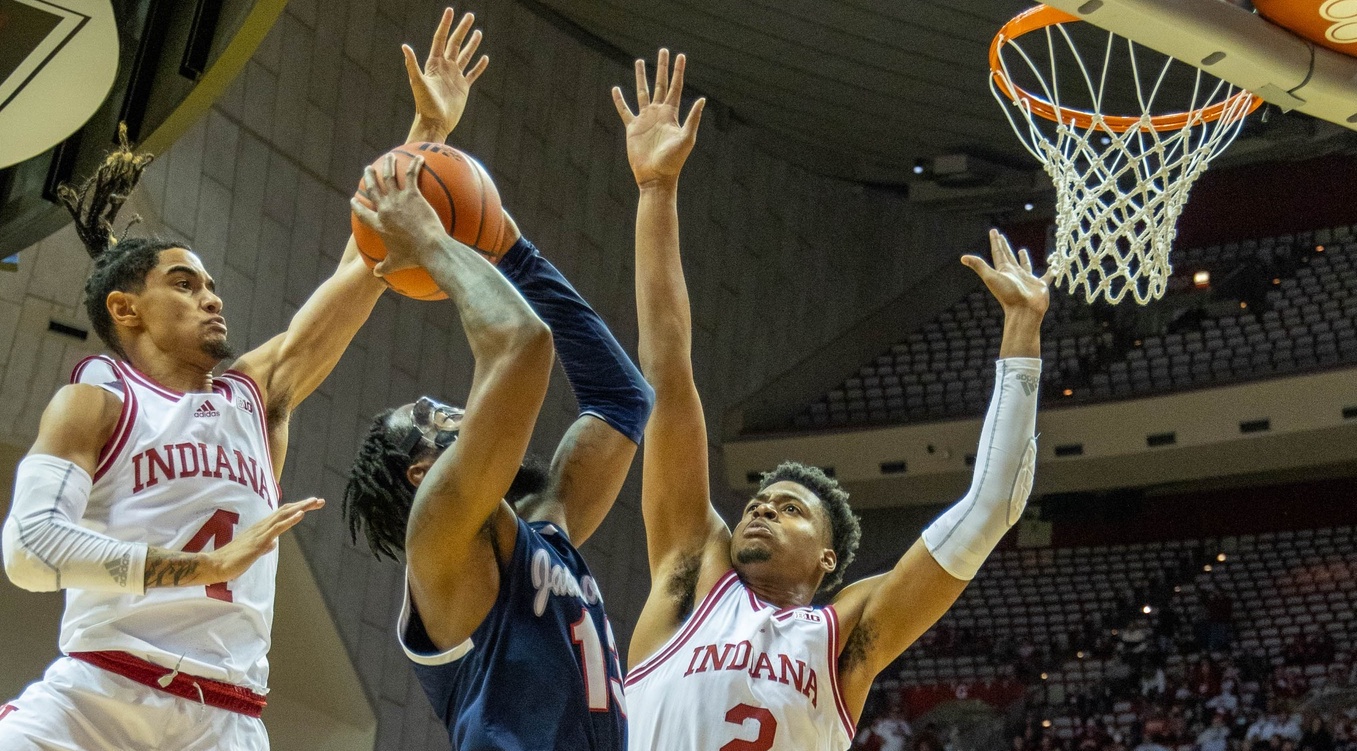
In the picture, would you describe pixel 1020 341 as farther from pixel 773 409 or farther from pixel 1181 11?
pixel 773 409

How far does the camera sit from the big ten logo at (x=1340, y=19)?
15.2 feet

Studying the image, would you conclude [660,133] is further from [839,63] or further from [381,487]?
[839,63]

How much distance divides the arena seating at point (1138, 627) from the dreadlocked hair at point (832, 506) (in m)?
11.2

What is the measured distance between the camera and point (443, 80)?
13.9 ft

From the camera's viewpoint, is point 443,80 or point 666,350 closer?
point 666,350

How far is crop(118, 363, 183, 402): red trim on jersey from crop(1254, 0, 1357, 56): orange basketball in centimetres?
341

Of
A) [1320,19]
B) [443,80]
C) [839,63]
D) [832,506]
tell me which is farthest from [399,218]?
[839,63]

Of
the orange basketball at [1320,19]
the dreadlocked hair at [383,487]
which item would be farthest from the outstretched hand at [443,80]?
the orange basketball at [1320,19]

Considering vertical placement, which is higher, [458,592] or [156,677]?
[458,592]

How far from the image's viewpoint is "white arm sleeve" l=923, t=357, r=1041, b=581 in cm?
370

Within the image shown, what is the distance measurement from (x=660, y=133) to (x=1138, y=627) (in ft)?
45.3

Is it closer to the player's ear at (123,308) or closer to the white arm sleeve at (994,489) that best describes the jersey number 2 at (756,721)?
the white arm sleeve at (994,489)

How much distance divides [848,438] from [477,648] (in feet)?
52.1

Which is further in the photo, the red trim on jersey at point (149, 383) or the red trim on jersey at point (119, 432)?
the red trim on jersey at point (149, 383)
